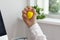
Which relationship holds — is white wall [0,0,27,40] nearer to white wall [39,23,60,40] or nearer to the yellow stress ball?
white wall [39,23,60,40]

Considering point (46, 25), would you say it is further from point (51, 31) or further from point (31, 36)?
point (31, 36)

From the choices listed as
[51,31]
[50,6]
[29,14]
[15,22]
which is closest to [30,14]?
[29,14]

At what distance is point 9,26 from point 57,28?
0.52 m

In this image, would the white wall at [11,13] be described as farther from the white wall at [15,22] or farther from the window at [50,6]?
the window at [50,6]

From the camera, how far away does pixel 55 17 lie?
1.70 meters

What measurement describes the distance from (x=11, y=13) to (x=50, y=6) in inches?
19.5

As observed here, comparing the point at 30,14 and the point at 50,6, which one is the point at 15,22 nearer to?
the point at 50,6

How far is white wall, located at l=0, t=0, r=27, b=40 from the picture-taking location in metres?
1.50

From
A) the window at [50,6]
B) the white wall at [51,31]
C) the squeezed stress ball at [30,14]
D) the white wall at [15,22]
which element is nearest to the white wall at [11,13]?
the white wall at [15,22]

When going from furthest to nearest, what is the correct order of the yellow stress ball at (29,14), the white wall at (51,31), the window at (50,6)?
the window at (50,6) < the white wall at (51,31) < the yellow stress ball at (29,14)

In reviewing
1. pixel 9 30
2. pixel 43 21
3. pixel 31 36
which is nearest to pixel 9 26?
pixel 9 30

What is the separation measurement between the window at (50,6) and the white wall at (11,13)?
18cm

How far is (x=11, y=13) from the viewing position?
1.58 m

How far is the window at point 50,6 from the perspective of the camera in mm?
1718
